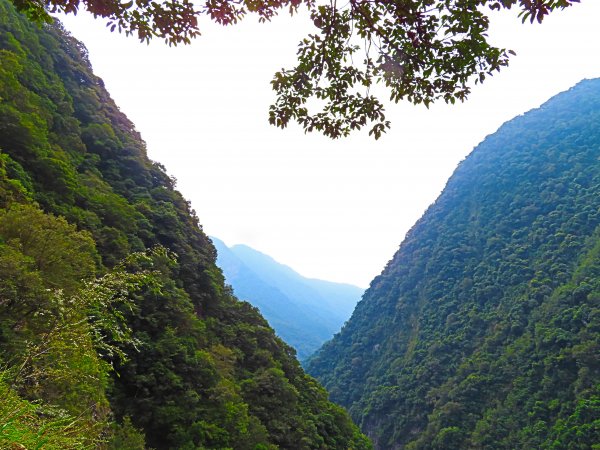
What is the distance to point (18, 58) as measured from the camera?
63.6 ft

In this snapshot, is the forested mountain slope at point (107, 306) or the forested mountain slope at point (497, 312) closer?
the forested mountain slope at point (107, 306)

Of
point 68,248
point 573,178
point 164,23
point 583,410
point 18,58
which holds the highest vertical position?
point 573,178

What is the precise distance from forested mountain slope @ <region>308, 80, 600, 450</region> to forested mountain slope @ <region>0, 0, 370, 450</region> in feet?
74.2

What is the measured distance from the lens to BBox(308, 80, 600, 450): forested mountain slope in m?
37.6

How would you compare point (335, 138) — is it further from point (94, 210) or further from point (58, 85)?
point (58, 85)

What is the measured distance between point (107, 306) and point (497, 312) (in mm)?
58884

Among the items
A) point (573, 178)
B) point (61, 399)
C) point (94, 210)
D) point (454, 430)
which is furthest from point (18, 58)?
point (573, 178)

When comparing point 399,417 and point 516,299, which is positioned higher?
point 516,299

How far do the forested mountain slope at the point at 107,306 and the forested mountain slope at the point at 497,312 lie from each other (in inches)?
891

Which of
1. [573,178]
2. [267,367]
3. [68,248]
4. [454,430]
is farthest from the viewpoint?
[573,178]

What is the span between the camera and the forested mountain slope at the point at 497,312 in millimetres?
37625

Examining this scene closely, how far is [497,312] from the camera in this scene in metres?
53.3

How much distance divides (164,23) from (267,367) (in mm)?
21769

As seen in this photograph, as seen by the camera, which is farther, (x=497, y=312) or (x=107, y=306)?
(x=497, y=312)
